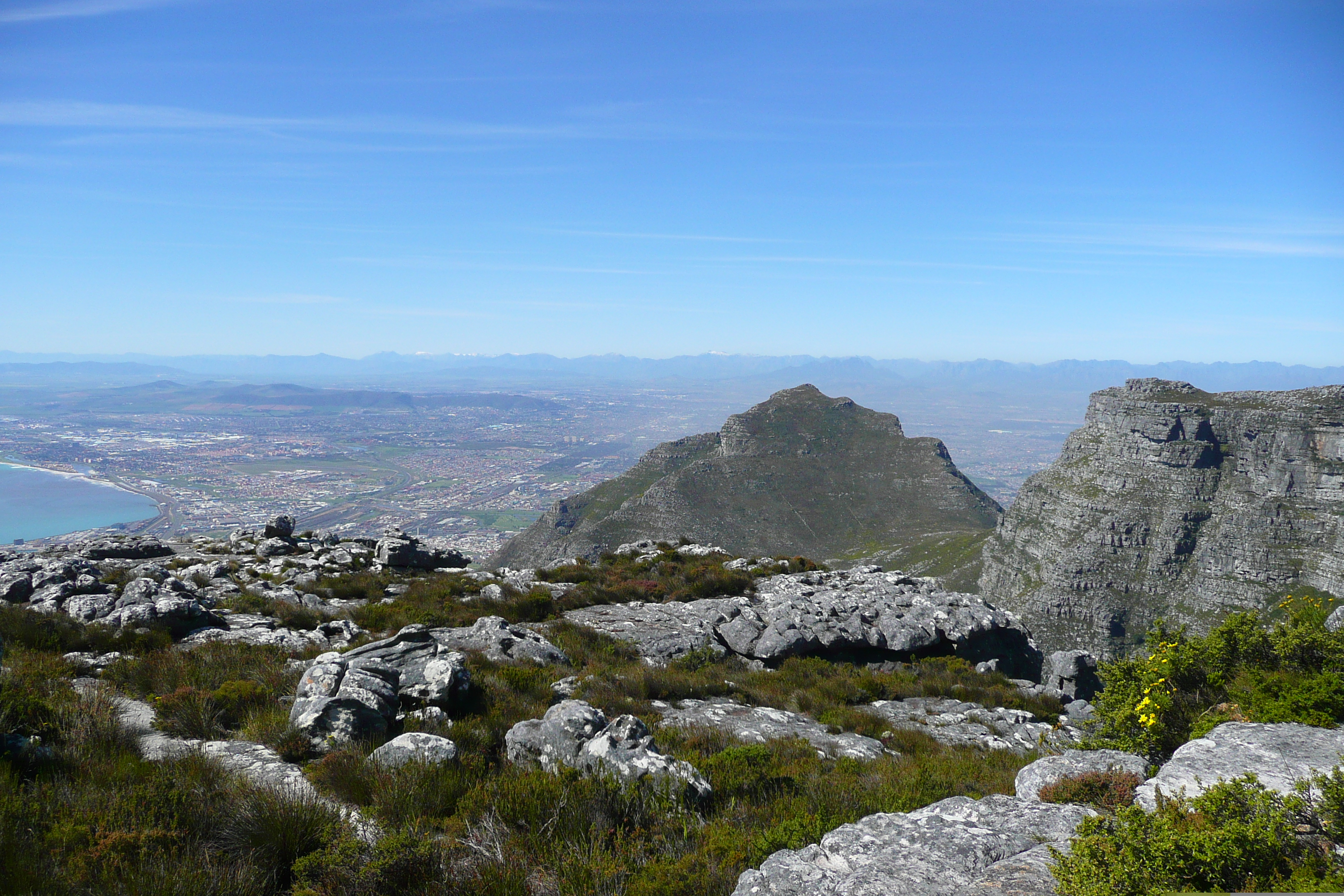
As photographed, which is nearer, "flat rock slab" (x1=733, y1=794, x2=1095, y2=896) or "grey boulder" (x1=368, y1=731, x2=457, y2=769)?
"flat rock slab" (x1=733, y1=794, x2=1095, y2=896)

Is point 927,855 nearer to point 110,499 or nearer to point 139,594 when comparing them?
point 139,594

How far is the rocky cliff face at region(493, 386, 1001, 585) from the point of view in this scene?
343 feet

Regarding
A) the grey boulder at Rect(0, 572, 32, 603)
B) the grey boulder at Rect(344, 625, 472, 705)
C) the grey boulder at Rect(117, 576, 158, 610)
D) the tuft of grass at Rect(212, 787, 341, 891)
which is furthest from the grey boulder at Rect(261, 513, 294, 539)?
the tuft of grass at Rect(212, 787, 341, 891)

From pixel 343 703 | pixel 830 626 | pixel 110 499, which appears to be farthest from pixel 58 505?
pixel 830 626

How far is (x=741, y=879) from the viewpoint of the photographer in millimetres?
5109

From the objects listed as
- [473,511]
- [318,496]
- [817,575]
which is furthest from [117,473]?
[817,575]

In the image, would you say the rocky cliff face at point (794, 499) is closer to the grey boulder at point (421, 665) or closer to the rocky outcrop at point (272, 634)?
the rocky outcrop at point (272, 634)

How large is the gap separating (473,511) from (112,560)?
164841 millimetres

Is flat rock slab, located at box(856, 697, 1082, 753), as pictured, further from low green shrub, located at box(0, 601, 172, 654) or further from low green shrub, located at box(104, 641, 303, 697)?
low green shrub, located at box(0, 601, 172, 654)

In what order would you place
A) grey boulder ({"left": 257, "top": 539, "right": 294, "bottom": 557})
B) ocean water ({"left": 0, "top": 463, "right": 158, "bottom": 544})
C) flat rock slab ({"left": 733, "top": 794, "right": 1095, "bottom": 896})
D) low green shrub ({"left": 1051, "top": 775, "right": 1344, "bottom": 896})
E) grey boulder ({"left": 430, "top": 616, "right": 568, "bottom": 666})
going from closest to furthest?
low green shrub ({"left": 1051, "top": 775, "right": 1344, "bottom": 896}), flat rock slab ({"left": 733, "top": 794, "right": 1095, "bottom": 896}), grey boulder ({"left": 430, "top": 616, "right": 568, "bottom": 666}), grey boulder ({"left": 257, "top": 539, "right": 294, "bottom": 557}), ocean water ({"left": 0, "top": 463, "right": 158, "bottom": 544})

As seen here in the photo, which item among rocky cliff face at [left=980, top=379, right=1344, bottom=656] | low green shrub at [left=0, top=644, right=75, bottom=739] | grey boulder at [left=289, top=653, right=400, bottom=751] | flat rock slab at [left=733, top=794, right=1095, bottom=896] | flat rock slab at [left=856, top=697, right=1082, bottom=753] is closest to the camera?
flat rock slab at [left=733, top=794, right=1095, bottom=896]

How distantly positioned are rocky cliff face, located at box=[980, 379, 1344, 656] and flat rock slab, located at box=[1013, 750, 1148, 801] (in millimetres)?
92480

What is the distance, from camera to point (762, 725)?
37.2ft

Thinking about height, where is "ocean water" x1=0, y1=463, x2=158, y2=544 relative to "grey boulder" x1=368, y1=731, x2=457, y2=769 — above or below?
below
